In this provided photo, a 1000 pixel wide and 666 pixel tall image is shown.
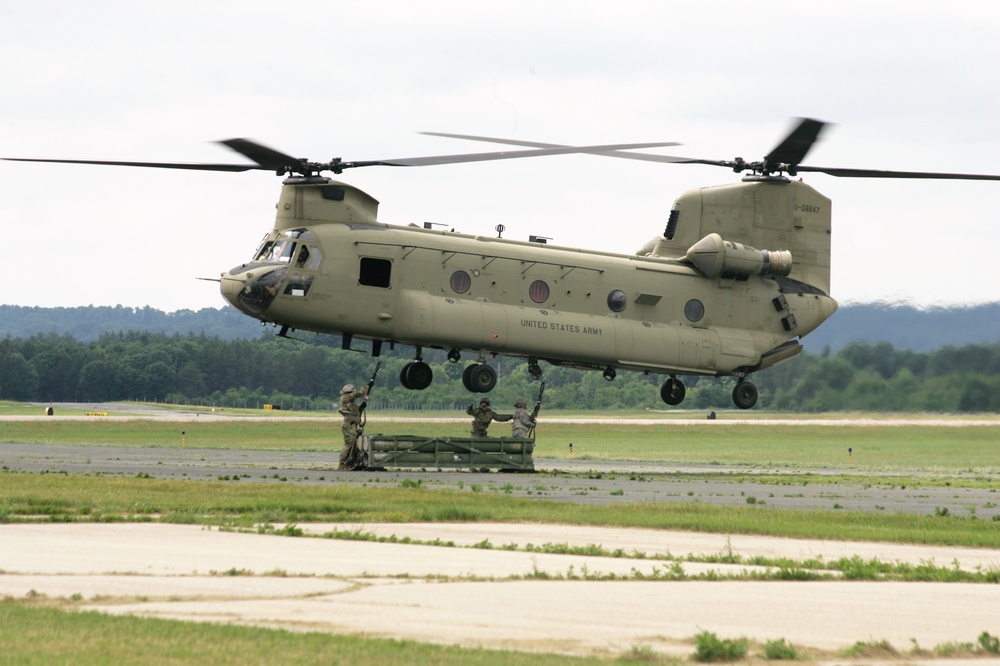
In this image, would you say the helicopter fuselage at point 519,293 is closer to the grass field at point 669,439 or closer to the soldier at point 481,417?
the soldier at point 481,417

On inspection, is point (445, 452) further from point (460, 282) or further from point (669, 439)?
point (669, 439)

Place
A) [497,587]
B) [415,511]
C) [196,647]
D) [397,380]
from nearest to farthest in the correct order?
[196,647], [497,587], [415,511], [397,380]

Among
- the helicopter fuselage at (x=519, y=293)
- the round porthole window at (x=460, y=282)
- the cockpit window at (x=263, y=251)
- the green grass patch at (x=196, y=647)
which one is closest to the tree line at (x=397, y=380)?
the helicopter fuselage at (x=519, y=293)

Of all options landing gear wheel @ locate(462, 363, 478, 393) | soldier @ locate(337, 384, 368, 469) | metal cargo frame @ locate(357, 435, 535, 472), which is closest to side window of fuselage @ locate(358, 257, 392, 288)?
soldier @ locate(337, 384, 368, 469)

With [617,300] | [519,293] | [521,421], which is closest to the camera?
[519,293]

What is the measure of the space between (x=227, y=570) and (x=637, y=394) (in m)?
76.5

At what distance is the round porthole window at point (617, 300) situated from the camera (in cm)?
3509

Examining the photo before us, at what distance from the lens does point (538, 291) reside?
34.2m

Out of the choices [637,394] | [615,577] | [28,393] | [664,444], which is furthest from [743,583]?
[28,393]

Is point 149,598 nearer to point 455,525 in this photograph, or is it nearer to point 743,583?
point 743,583

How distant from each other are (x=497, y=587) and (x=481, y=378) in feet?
64.0

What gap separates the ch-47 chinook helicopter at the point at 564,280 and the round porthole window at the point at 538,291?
0.03 metres

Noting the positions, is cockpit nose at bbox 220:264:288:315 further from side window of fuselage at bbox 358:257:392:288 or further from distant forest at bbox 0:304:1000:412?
distant forest at bbox 0:304:1000:412

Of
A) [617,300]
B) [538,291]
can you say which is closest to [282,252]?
[538,291]
